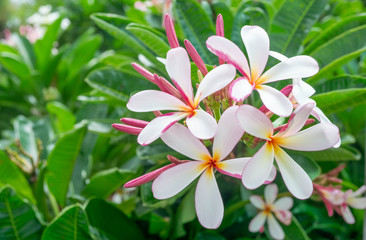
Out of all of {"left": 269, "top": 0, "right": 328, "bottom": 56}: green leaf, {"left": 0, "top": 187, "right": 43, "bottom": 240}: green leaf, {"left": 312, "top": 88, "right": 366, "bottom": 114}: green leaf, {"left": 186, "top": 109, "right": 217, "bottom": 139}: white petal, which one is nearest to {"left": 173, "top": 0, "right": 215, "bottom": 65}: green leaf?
{"left": 269, "top": 0, "right": 328, "bottom": 56}: green leaf

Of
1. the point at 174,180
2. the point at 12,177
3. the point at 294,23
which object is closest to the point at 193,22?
the point at 294,23

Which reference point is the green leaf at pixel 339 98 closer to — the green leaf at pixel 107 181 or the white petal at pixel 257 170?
the white petal at pixel 257 170

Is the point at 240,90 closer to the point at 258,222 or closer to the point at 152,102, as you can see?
the point at 152,102

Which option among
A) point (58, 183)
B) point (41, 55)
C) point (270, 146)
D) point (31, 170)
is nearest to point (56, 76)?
point (41, 55)

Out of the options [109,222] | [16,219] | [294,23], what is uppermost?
[294,23]

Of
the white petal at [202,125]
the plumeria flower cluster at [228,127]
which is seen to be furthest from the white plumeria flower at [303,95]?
the white petal at [202,125]

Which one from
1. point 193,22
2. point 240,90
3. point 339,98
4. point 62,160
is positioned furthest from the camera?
point 62,160

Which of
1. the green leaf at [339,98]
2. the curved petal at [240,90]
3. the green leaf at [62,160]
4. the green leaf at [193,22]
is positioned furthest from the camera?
the green leaf at [62,160]

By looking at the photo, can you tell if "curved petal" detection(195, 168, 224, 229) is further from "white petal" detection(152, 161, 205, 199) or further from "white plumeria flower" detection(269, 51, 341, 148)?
"white plumeria flower" detection(269, 51, 341, 148)
